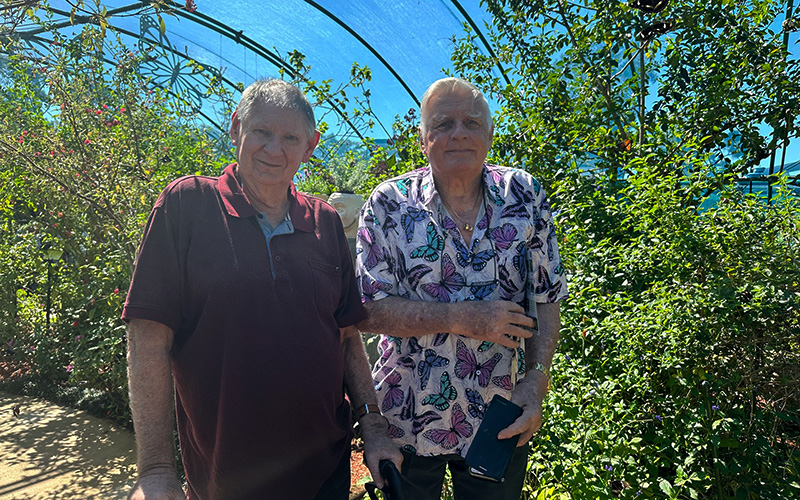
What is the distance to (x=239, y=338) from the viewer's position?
1.25 meters

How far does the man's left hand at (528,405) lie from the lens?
1413 mm

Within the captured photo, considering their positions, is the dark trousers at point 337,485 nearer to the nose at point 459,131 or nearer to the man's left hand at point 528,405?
the man's left hand at point 528,405

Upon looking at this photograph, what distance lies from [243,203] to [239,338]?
376 mm

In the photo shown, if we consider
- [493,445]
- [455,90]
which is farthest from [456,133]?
[493,445]

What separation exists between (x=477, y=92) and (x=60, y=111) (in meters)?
4.05

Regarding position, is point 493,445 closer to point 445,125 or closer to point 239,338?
point 239,338

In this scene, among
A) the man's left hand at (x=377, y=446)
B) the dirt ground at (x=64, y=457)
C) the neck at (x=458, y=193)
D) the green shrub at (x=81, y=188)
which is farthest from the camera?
the green shrub at (x=81, y=188)

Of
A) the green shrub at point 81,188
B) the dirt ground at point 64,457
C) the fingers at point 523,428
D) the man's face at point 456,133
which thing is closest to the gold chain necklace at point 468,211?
the man's face at point 456,133

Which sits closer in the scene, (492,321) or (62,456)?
(492,321)

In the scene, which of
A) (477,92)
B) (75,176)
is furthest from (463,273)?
(75,176)

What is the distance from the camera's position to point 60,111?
13.5 ft

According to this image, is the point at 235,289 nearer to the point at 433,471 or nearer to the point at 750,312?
the point at 433,471

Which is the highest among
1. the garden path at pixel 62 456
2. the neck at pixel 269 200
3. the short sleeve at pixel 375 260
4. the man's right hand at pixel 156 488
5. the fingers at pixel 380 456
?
the neck at pixel 269 200

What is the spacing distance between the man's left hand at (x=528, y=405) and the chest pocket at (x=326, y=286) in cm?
62
